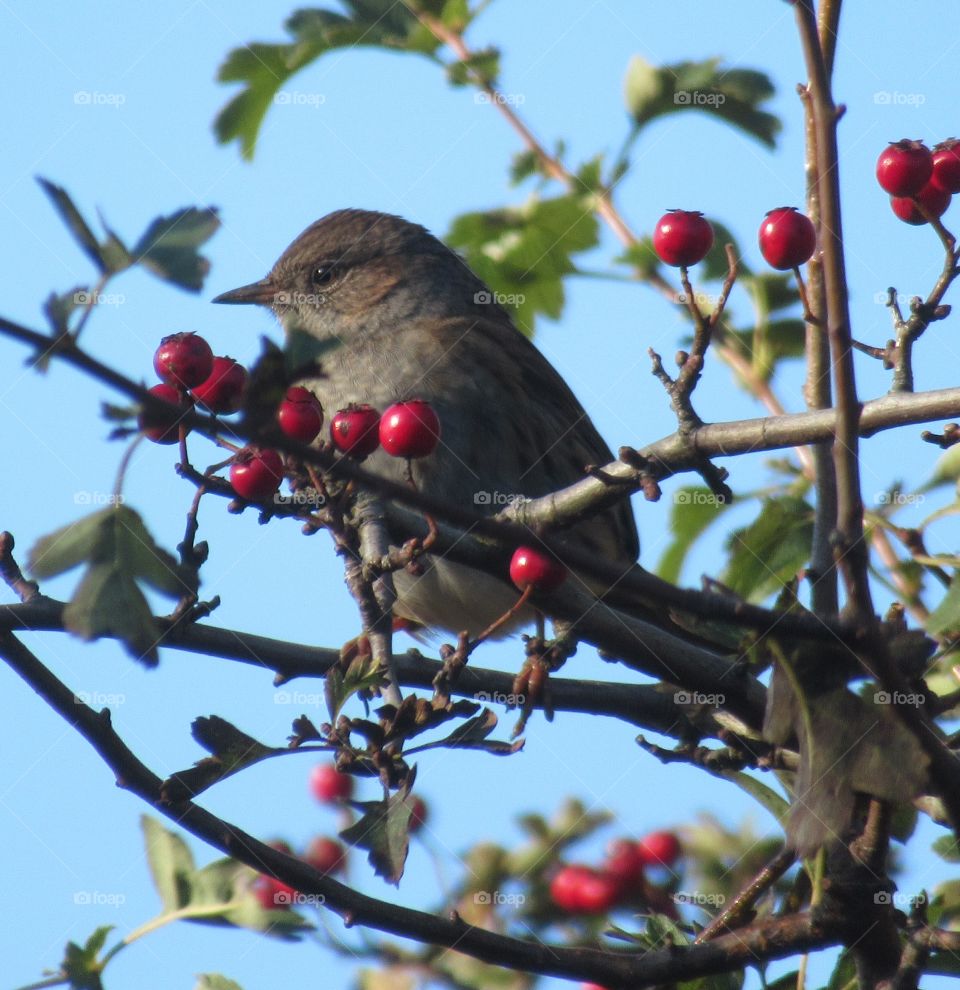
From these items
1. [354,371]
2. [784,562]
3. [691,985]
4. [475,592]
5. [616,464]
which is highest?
[354,371]

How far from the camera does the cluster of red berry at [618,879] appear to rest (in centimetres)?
385

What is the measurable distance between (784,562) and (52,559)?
7.22 feet

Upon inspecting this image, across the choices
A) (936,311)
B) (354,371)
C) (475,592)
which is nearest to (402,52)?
(354,371)

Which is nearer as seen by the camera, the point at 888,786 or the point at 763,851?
the point at 888,786

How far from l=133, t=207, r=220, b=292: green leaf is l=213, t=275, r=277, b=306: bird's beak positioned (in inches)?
184

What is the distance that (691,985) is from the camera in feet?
9.59

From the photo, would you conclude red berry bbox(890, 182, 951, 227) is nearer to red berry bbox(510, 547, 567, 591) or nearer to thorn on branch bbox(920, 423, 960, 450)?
thorn on branch bbox(920, 423, 960, 450)

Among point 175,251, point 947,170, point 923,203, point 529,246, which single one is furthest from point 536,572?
point 529,246

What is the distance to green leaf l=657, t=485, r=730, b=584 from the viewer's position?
4.61 meters

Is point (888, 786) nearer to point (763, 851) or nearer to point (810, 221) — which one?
point (810, 221)

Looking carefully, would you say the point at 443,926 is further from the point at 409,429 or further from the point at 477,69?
the point at 477,69

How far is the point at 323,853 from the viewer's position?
15.6ft

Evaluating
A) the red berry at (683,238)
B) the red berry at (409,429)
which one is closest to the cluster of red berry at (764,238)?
the red berry at (683,238)

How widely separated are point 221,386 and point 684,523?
237 centimetres
